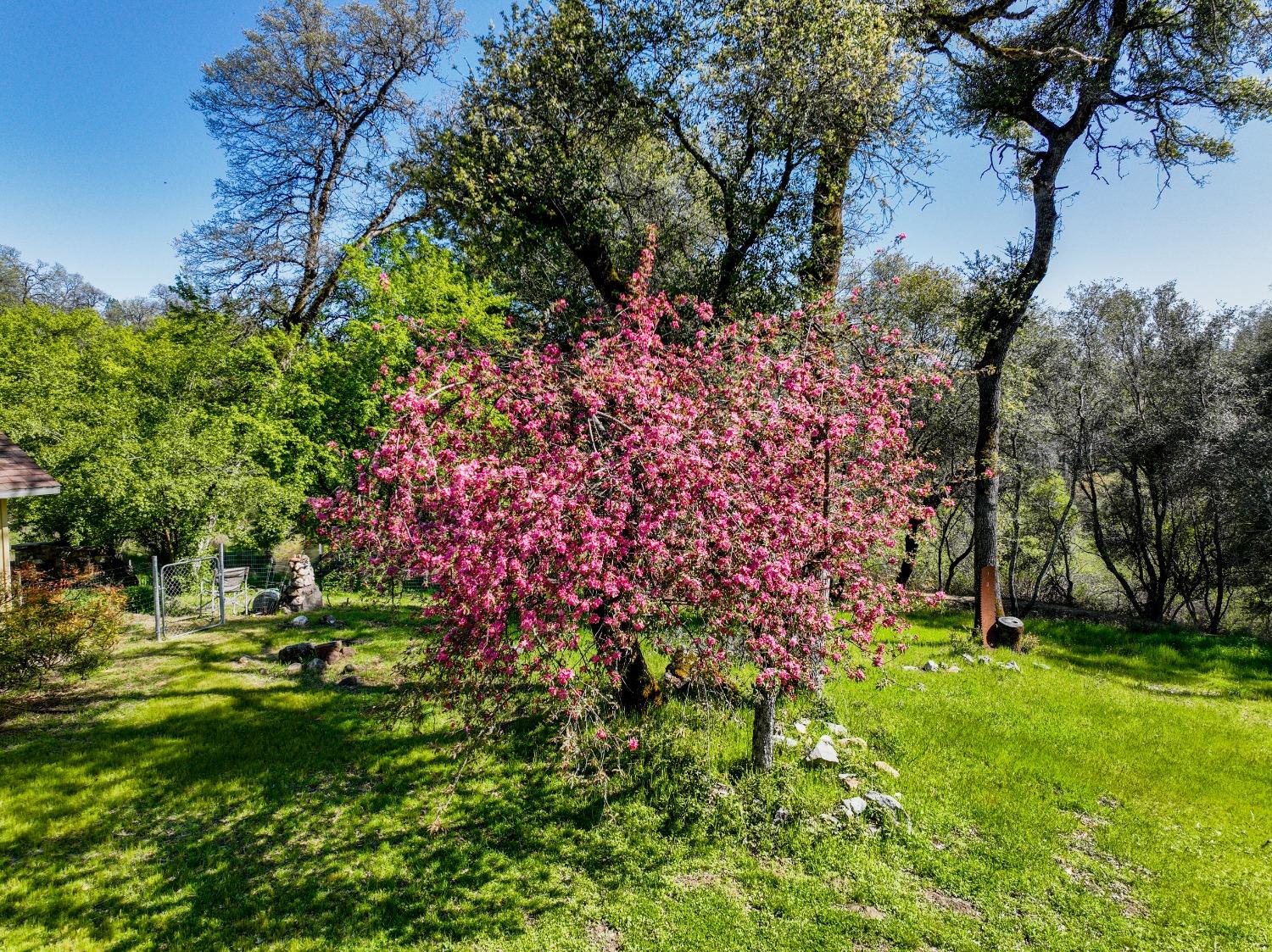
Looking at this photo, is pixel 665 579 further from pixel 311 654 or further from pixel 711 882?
pixel 311 654

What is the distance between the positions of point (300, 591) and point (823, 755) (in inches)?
571

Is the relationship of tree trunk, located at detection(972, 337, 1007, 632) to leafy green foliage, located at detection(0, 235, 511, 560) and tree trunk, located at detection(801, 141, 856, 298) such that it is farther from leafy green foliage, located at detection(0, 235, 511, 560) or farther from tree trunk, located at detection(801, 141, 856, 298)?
leafy green foliage, located at detection(0, 235, 511, 560)

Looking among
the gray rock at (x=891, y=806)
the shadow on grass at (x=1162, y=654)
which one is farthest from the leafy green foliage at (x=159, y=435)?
the shadow on grass at (x=1162, y=654)

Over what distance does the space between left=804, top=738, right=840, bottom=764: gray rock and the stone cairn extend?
1414 cm

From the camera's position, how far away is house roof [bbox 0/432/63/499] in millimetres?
11468

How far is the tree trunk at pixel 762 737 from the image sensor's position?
265 inches

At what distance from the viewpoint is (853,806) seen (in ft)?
20.7

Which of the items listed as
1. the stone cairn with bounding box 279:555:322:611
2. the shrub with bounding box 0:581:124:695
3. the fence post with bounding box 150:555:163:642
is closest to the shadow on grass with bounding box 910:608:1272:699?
the stone cairn with bounding box 279:555:322:611

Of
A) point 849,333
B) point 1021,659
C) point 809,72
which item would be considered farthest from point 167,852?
point 1021,659

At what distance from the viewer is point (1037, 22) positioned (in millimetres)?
13016

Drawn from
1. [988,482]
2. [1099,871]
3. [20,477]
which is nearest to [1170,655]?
[988,482]

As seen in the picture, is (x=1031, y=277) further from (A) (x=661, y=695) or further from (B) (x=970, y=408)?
(A) (x=661, y=695)

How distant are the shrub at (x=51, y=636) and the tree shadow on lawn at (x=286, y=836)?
4.91 feet

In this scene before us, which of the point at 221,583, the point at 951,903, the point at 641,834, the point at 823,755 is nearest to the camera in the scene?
the point at 951,903
